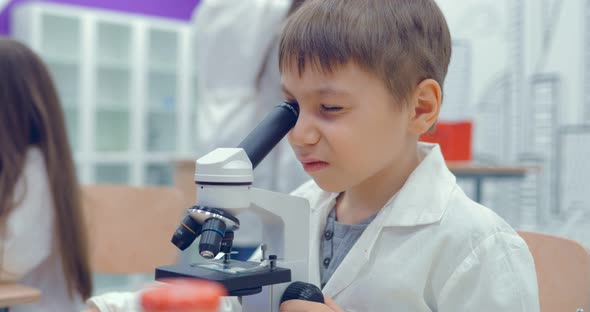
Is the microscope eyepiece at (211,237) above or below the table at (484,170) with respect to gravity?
above

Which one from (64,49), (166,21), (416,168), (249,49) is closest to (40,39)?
(64,49)

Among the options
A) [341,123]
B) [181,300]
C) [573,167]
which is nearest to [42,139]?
[341,123]

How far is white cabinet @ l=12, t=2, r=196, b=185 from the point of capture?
4.68 m

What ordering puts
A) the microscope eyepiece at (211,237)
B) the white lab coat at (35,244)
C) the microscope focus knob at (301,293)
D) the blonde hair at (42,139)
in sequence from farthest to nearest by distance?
the blonde hair at (42,139) → the white lab coat at (35,244) → the microscope focus knob at (301,293) → the microscope eyepiece at (211,237)

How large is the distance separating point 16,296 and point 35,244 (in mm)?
465

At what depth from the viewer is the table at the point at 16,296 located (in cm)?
110

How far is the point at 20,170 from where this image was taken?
1.59 m

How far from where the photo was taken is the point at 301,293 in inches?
27.4

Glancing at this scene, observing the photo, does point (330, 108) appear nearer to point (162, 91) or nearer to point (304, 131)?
point (304, 131)

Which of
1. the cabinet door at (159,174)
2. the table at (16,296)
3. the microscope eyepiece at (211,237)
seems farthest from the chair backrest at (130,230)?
the cabinet door at (159,174)

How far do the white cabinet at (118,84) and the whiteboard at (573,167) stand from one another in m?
2.96

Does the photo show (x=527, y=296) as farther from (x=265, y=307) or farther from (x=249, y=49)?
(x=249, y=49)

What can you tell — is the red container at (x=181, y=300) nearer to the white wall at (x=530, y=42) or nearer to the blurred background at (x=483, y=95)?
the blurred background at (x=483, y=95)

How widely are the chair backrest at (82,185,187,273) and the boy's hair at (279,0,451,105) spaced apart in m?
0.99
